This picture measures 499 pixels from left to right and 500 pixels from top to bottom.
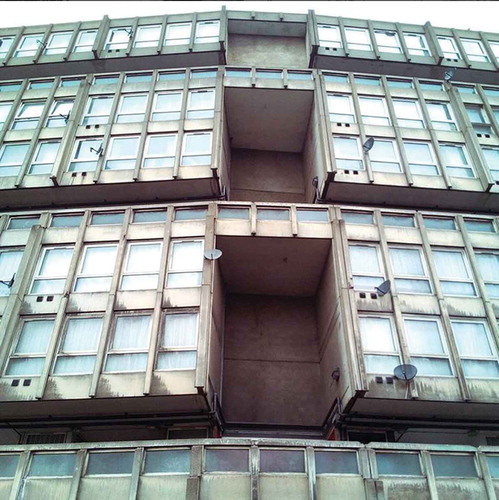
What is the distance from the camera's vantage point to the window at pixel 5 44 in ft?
80.5

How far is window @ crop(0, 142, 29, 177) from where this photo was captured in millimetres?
19453

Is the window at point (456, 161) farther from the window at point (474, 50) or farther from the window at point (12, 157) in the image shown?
the window at point (12, 157)

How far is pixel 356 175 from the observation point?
18391 millimetres

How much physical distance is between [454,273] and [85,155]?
13.4 meters

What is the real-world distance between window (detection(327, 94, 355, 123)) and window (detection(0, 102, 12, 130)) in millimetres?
13002

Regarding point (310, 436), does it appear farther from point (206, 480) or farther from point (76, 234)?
point (76, 234)

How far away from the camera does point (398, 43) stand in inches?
957

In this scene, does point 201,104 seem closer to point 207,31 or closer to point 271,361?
point 207,31

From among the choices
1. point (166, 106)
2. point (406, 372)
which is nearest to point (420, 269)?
point (406, 372)

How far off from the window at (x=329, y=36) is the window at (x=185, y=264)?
1289cm

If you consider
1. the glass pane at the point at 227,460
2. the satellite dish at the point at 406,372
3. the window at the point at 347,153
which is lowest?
the glass pane at the point at 227,460

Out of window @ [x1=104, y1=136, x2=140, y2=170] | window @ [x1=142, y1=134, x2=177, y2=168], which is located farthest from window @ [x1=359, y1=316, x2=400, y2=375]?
window @ [x1=104, y1=136, x2=140, y2=170]

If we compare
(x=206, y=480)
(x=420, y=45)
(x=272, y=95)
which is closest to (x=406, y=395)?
(x=206, y=480)

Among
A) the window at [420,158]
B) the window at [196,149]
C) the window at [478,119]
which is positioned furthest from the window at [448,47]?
the window at [196,149]
